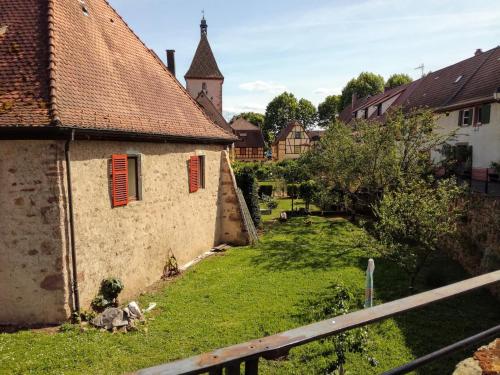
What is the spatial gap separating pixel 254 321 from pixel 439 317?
467 cm

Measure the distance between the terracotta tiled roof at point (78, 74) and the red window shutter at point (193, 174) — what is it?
99 cm

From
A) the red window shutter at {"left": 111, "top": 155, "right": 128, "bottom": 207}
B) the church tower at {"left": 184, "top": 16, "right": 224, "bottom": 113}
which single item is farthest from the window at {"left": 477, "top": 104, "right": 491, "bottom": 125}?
the church tower at {"left": 184, "top": 16, "right": 224, "bottom": 113}

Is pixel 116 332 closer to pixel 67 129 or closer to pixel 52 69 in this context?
pixel 67 129

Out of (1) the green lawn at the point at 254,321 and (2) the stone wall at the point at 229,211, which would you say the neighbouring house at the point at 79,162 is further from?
(2) the stone wall at the point at 229,211

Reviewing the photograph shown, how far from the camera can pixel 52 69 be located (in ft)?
29.6

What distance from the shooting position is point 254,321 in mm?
9109

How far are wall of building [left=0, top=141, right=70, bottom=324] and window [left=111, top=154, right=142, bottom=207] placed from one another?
166 cm

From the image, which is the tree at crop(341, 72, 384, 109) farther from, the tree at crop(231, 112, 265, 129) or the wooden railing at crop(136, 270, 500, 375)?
the wooden railing at crop(136, 270, 500, 375)

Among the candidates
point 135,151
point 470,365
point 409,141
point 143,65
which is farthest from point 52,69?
point 409,141

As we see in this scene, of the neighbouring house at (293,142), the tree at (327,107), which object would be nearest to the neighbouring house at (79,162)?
the neighbouring house at (293,142)

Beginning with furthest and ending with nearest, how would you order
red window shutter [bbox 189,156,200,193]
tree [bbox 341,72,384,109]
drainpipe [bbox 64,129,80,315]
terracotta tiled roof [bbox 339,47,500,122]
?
tree [bbox 341,72,384,109] → terracotta tiled roof [bbox 339,47,500,122] → red window shutter [bbox 189,156,200,193] → drainpipe [bbox 64,129,80,315]

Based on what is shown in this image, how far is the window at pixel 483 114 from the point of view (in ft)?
57.7

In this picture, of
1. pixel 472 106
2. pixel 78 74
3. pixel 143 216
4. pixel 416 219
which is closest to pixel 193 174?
pixel 143 216

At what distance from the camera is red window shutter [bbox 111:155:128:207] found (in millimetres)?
10086
